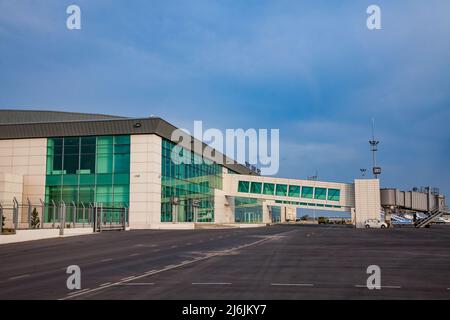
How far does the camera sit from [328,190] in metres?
77.9

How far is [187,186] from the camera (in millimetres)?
61469

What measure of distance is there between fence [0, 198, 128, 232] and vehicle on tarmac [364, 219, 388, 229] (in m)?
36.9

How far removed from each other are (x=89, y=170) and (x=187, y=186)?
14127mm

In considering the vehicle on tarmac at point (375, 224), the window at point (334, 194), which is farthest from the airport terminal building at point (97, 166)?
the window at point (334, 194)

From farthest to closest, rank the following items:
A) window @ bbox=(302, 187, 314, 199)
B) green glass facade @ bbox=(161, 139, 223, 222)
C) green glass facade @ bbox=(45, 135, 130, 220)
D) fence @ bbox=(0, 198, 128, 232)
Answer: window @ bbox=(302, 187, 314, 199), green glass facade @ bbox=(161, 139, 223, 222), green glass facade @ bbox=(45, 135, 130, 220), fence @ bbox=(0, 198, 128, 232)

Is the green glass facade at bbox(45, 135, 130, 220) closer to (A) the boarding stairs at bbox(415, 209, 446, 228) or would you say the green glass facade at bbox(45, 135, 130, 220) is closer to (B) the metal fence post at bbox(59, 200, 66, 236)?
(B) the metal fence post at bbox(59, 200, 66, 236)

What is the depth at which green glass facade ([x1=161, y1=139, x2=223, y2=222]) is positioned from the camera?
54156 mm

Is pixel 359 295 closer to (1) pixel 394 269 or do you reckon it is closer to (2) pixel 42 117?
(1) pixel 394 269

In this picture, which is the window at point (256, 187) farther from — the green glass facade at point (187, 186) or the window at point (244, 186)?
the green glass facade at point (187, 186)

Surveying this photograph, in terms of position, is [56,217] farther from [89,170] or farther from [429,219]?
[429,219]

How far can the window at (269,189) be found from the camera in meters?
80.5

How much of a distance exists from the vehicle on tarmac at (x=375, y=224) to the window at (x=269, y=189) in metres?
16.8

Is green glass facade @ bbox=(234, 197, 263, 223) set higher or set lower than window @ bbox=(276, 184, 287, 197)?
lower

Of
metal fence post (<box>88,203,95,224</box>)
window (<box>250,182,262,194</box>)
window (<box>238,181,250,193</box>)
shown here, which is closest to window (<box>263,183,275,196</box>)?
window (<box>250,182,262,194</box>)
